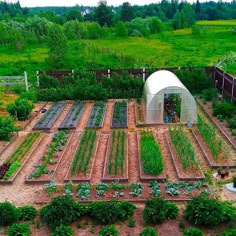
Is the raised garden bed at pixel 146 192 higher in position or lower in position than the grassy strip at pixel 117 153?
lower

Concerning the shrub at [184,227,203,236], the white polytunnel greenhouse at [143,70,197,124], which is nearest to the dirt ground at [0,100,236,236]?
the shrub at [184,227,203,236]

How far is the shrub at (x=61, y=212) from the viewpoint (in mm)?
8859

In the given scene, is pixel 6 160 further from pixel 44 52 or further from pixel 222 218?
pixel 44 52

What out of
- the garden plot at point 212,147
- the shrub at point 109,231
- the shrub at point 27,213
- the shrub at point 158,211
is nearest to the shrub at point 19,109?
the garden plot at point 212,147

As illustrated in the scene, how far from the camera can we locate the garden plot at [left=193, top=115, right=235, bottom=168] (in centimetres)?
1229

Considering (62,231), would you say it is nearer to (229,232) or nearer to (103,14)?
(229,232)

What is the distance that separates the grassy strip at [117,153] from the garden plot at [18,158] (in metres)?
3.15

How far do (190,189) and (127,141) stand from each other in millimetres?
4481

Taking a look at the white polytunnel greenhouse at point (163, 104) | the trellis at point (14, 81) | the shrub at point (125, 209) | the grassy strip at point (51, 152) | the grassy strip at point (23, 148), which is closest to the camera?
the shrub at point (125, 209)

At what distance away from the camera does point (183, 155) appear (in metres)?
12.7

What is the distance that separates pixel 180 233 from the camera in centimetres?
863

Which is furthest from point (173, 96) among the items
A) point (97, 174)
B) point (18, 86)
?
point (18, 86)

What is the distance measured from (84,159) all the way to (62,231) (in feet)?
14.6

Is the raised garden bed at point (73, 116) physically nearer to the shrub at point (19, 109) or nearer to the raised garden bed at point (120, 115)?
the raised garden bed at point (120, 115)
